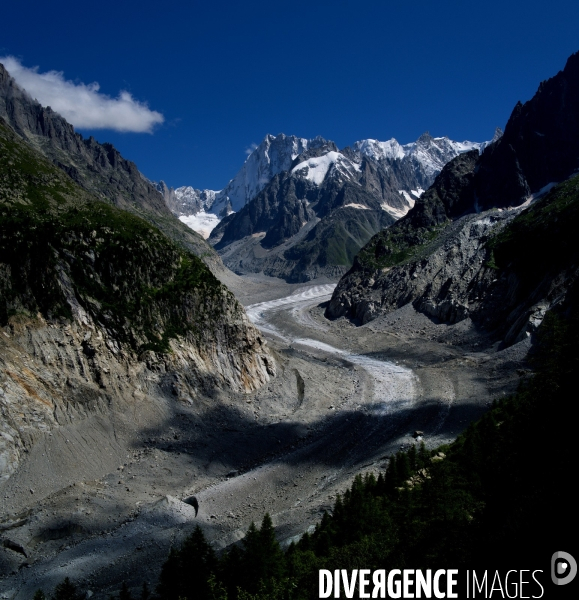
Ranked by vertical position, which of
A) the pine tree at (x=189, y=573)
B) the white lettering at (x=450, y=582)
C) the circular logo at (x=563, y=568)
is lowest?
the pine tree at (x=189, y=573)

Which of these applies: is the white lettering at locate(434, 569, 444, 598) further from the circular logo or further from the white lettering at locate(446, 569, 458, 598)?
the circular logo

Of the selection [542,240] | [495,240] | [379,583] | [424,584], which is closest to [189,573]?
[379,583]

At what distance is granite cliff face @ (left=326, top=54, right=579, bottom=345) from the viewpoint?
8238 centimetres

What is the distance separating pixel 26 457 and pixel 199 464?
13.8 m

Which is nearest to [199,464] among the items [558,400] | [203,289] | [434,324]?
[203,289]

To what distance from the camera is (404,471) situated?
1416 inches

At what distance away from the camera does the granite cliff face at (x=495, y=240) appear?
82.4 m

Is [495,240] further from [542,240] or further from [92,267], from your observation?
[92,267]

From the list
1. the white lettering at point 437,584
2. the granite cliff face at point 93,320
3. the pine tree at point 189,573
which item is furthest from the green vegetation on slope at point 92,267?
the white lettering at point 437,584

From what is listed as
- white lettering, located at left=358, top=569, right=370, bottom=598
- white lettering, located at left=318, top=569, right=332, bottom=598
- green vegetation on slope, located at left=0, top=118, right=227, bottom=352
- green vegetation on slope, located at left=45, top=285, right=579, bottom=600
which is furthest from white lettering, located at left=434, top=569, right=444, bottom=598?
green vegetation on slope, located at left=0, top=118, right=227, bottom=352

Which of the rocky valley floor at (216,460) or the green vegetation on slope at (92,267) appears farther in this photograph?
the green vegetation on slope at (92,267)

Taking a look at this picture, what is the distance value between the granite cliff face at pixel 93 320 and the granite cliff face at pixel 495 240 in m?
44.3

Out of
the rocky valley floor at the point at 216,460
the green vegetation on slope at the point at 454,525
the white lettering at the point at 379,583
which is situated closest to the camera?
the green vegetation on slope at the point at 454,525

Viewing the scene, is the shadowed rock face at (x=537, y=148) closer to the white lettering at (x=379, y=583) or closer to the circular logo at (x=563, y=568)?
A: the circular logo at (x=563, y=568)
